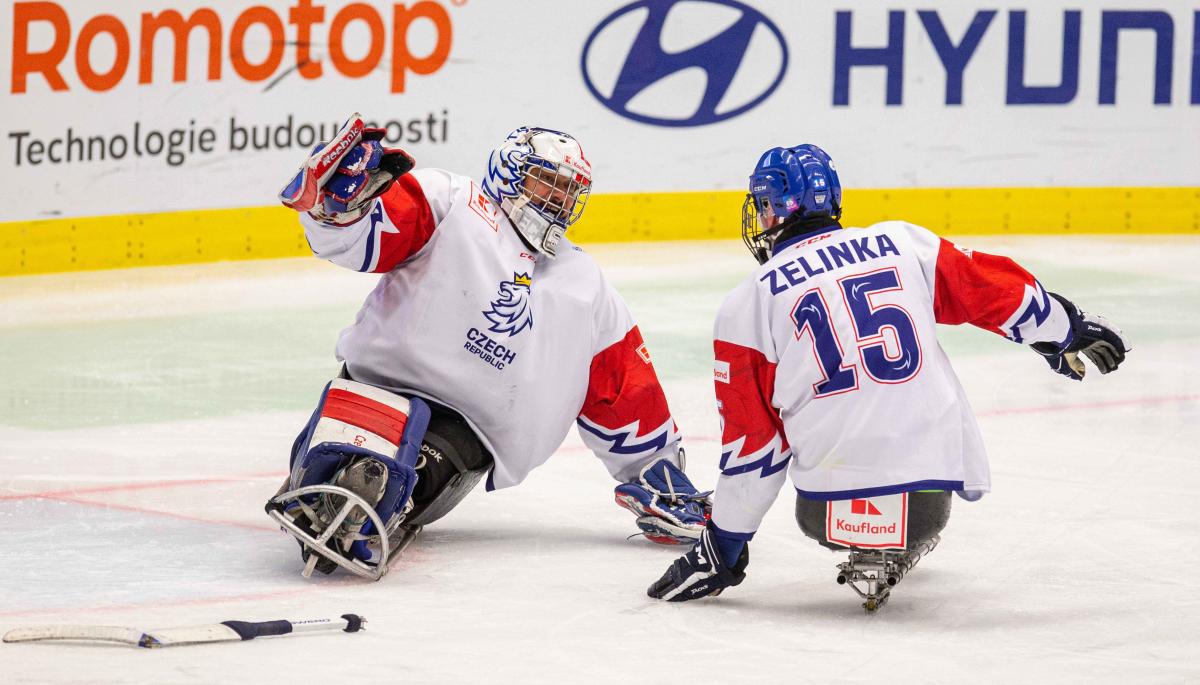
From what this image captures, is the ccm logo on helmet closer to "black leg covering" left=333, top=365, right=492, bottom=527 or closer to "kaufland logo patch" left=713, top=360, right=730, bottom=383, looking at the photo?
"black leg covering" left=333, top=365, right=492, bottom=527

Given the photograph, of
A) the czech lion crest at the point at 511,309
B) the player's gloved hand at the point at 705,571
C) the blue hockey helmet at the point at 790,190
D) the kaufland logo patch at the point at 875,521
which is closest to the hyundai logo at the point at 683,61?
the czech lion crest at the point at 511,309

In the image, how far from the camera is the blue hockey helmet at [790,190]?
3.62 meters

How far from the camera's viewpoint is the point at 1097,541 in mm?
4316

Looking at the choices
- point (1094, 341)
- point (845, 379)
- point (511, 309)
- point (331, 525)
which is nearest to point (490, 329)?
point (511, 309)

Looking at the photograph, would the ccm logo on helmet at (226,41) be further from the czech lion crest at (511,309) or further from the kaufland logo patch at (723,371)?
the kaufland logo patch at (723,371)

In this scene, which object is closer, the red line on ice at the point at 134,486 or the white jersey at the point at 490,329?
the white jersey at the point at 490,329

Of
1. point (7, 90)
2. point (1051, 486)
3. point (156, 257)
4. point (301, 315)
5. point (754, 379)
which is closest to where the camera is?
point (754, 379)

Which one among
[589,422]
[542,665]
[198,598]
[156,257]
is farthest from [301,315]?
[542,665]

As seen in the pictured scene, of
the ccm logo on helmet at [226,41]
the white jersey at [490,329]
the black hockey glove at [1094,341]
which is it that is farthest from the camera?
the ccm logo on helmet at [226,41]

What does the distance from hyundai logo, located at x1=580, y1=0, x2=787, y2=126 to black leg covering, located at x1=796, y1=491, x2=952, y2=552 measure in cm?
604

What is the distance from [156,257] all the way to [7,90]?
1.08 m

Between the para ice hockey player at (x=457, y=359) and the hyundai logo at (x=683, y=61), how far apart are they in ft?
→ 17.1

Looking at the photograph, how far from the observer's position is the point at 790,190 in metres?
3.62

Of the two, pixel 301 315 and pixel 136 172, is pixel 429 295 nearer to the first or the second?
pixel 301 315
